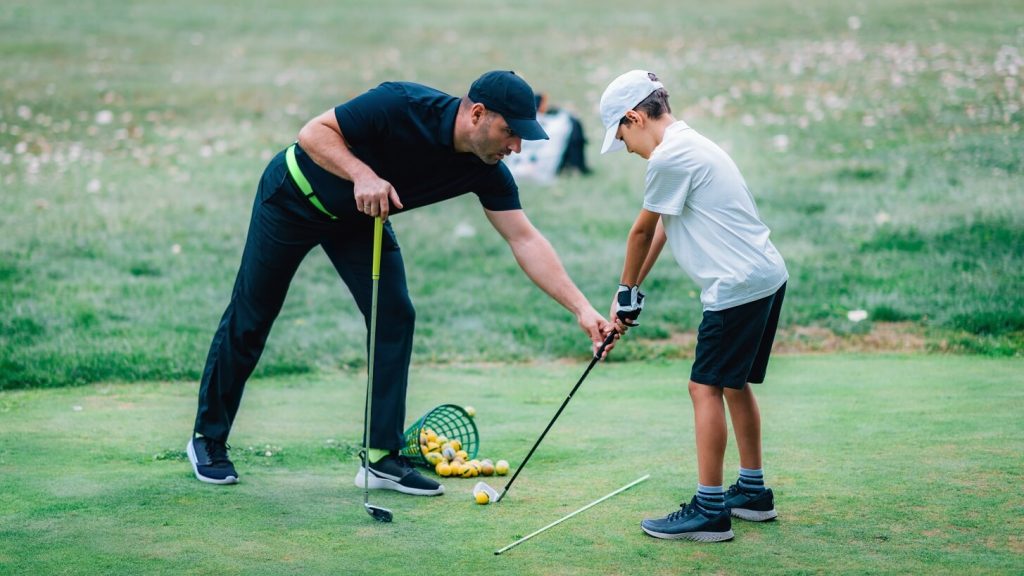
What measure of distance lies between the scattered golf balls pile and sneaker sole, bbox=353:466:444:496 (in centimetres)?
27

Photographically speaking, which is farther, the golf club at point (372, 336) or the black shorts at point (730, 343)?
the golf club at point (372, 336)

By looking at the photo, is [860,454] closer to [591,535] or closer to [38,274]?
[591,535]

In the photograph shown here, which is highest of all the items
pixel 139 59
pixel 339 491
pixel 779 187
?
pixel 139 59

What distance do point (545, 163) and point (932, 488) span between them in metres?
9.82

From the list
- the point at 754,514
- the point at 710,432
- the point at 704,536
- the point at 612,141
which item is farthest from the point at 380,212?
the point at 754,514

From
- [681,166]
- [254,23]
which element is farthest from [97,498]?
[254,23]

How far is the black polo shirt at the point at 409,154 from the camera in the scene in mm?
5012

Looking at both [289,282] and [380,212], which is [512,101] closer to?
[380,212]

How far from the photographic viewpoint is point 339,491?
5.32m

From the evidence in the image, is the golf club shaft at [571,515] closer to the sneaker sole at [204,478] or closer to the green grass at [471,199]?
the sneaker sole at [204,478]

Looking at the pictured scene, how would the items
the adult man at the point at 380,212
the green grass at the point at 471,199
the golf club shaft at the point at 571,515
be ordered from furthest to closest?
the green grass at the point at 471,199 → the adult man at the point at 380,212 → the golf club shaft at the point at 571,515

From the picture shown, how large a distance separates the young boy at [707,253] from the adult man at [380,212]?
0.46 metres

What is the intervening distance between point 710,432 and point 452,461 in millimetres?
1501

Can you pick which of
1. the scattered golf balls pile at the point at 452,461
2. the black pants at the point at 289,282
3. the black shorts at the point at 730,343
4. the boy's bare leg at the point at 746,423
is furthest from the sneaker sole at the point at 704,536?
the black pants at the point at 289,282
